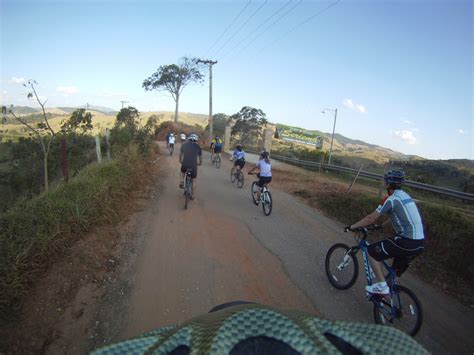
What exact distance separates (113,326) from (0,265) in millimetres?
1652

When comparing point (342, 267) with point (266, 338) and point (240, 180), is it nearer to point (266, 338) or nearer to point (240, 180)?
point (266, 338)

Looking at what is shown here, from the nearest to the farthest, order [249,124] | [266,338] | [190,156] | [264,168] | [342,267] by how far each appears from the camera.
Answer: [266,338] < [342,267] < [190,156] < [264,168] < [249,124]

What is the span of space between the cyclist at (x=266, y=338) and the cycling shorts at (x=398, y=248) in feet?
9.61

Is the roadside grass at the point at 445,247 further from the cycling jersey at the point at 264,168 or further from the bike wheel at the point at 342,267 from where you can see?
the cycling jersey at the point at 264,168

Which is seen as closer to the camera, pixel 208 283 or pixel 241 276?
pixel 208 283

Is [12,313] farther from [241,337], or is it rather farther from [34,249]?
[241,337]

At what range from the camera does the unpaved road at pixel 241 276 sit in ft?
12.4

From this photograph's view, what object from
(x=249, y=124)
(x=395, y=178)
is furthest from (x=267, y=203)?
(x=249, y=124)

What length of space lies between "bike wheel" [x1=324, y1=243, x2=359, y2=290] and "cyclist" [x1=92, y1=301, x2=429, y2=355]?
11.9ft

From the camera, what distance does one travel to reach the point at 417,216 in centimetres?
365

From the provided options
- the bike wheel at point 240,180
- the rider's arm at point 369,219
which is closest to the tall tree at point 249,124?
the bike wheel at point 240,180

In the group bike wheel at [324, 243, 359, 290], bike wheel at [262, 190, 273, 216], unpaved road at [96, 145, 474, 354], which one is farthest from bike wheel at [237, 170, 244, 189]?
bike wheel at [324, 243, 359, 290]

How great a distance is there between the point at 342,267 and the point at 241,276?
1668 millimetres

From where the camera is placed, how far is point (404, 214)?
3.65 metres
